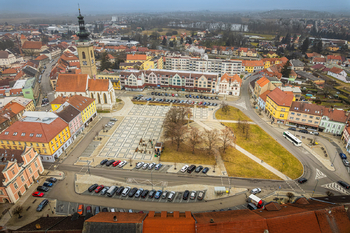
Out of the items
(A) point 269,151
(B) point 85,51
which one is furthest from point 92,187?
(B) point 85,51

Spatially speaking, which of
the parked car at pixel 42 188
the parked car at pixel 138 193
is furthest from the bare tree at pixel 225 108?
the parked car at pixel 42 188

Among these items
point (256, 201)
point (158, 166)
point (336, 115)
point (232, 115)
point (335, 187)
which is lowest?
point (335, 187)

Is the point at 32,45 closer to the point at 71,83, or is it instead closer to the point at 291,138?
the point at 71,83

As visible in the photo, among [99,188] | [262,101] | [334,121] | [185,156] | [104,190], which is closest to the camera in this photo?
[104,190]

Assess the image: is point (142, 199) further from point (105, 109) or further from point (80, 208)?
point (105, 109)

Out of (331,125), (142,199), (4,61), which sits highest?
(4,61)

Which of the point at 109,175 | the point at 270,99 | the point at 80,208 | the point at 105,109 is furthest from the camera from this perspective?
the point at 105,109

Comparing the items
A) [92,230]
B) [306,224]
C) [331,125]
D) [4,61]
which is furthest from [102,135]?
[4,61]

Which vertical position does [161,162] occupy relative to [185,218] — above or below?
below
